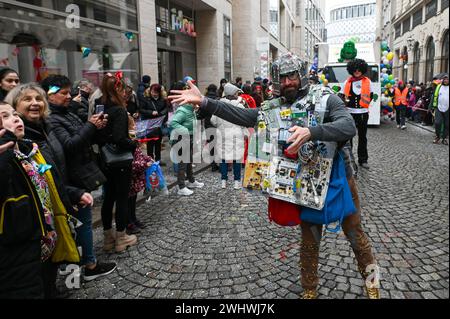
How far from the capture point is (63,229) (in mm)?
2766

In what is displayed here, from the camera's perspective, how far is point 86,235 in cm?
338

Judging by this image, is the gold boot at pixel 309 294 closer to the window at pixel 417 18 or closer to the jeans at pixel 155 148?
the jeans at pixel 155 148

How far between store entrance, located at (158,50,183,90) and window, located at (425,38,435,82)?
17.4 metres

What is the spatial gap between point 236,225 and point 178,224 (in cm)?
79

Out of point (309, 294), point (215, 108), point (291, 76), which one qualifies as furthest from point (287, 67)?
point (309, 294)

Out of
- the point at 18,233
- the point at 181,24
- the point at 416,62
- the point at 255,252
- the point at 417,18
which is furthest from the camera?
the point at 416,62

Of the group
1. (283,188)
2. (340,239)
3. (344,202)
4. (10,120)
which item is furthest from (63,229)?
(340,239)

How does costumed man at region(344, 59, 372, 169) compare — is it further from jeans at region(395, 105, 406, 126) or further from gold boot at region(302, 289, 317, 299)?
jeans at region(395, 105, 406, 126)

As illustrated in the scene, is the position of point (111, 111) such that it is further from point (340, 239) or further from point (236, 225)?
point (340, 239)

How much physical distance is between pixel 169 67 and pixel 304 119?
12.7 metres

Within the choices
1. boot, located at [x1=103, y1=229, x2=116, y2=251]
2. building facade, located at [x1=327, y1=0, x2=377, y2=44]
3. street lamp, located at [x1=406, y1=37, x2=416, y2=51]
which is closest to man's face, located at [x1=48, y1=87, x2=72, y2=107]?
boot, located at [x1=103, y1=229, x2=116, y2=251]

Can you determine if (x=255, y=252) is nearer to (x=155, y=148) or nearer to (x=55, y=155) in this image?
(x=55, y=155)

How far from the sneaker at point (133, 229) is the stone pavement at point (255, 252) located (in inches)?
5.8

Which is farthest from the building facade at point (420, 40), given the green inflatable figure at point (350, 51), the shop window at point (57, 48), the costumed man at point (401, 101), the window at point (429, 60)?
the shop window at point (57, 48)
